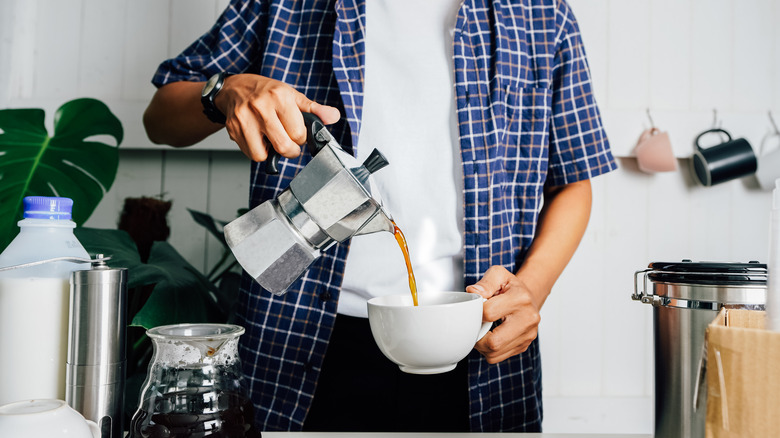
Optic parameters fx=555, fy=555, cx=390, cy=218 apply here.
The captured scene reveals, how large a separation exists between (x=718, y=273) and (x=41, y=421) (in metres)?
0.55

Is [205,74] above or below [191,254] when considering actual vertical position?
above

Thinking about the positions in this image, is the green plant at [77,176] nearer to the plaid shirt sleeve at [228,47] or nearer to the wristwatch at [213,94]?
the plaid shirt sleeve at [228,47]

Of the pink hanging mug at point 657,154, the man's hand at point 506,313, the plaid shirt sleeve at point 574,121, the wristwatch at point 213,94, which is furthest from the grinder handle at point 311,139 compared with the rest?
the pink hanging mug at point 657,154

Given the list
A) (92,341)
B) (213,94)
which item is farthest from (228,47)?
(92,341)

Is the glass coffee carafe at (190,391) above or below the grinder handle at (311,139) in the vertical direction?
below

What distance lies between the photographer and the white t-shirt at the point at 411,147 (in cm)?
92

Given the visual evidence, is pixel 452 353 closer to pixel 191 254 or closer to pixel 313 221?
pixel 313 221

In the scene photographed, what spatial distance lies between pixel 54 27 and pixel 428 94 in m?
1.21

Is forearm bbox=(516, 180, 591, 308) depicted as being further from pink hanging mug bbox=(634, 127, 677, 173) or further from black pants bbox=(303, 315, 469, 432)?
pink hanging mug bbox=(634, 127, 677, 173)

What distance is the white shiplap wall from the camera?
1.58 m

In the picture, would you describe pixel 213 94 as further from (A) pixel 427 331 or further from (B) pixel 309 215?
(A) pixel 427 331

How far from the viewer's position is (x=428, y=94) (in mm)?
950

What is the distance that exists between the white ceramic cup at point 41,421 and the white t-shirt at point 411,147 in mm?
531

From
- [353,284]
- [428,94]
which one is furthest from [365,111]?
[353,284]
